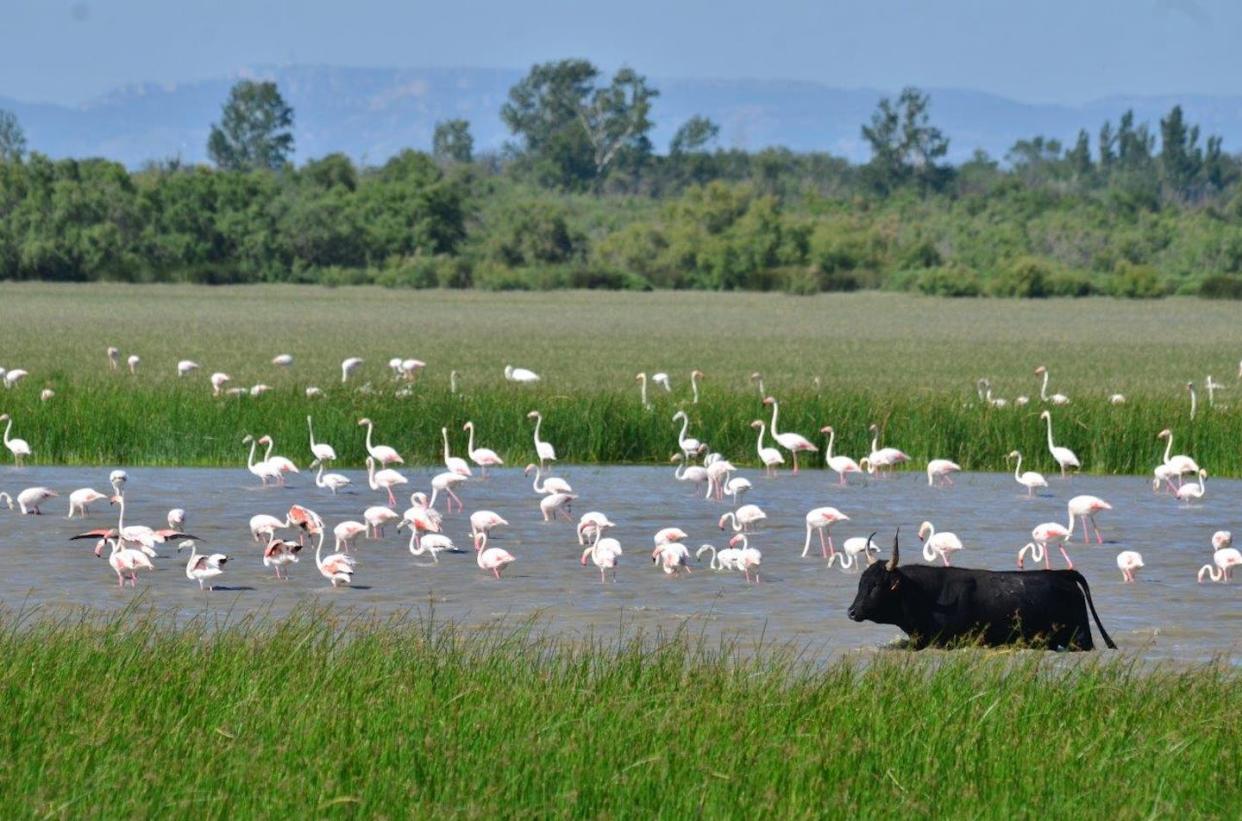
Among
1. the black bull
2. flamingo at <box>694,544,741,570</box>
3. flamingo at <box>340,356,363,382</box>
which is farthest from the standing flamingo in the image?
flamingo at <box>340,356,363,382</box>

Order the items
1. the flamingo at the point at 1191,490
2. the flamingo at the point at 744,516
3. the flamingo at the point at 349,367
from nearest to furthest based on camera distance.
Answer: the flamingo at the point at 744,516, the flamingo at the point at 1191,490, the flamingo at the point at 349,367

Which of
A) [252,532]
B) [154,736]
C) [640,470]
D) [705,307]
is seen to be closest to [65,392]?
[640,470]

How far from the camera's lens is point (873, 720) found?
1005 cm

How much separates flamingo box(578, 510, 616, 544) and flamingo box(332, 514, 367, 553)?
1737 millimetres

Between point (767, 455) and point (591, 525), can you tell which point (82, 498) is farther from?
point (767, 455)

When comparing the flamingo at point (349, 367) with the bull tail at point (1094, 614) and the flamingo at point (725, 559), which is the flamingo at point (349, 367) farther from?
the bull tail at point (1094, 614)

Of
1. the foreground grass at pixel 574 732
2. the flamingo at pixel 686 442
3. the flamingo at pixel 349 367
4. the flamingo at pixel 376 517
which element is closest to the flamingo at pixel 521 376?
the flamingo at pixel 349 367

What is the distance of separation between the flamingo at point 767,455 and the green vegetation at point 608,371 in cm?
37

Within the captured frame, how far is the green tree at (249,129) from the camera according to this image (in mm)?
186750

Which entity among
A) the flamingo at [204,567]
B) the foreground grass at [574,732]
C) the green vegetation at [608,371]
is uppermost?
the foreground grass at [574,732]

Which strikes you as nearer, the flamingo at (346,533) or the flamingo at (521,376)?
the flamingo at (346,533)

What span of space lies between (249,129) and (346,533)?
177 m

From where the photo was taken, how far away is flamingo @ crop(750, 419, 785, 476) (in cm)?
2283

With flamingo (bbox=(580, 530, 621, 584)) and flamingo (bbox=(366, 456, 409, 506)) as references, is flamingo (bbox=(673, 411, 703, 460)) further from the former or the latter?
flamingo (bbox=(580, 530, 621, 584))
